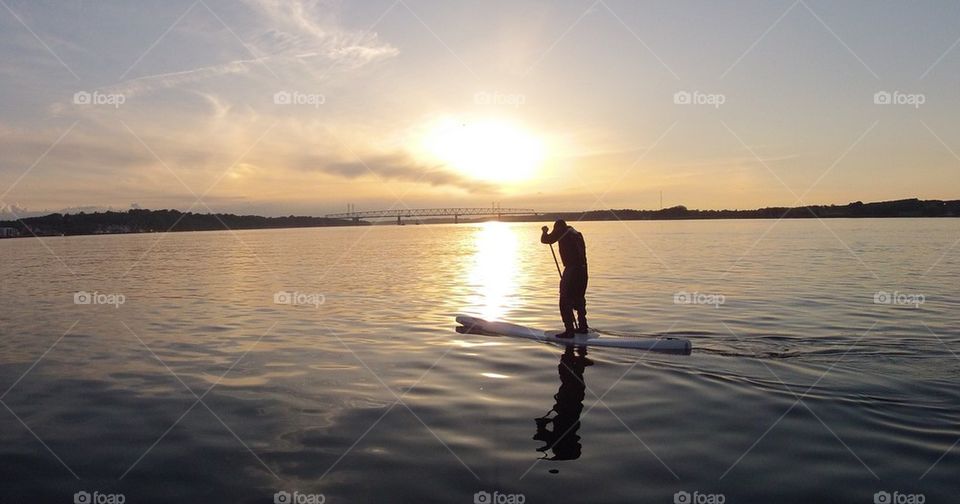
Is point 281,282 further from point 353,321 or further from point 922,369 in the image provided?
point 922,369

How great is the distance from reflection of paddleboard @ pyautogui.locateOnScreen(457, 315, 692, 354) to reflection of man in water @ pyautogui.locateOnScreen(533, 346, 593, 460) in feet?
6.64

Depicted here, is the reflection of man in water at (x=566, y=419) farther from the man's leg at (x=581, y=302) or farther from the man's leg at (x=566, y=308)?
the man's leg at (x=581, y=302)

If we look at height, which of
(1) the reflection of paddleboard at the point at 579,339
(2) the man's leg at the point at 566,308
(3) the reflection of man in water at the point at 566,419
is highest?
(2) the man's leg at the point at 566,308

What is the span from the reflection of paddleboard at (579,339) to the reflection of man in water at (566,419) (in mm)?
2024

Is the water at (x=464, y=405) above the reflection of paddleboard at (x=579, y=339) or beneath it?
beneath

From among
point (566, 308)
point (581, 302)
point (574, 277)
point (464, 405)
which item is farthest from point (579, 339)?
point (464, 405)

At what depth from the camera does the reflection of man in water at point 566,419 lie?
801 cm

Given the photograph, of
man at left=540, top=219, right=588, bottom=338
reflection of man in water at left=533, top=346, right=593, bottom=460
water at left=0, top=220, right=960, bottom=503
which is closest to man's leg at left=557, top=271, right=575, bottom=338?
man at left=540, top=219, right=588, bottom=338

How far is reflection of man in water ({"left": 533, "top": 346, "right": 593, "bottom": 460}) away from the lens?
8.01 m

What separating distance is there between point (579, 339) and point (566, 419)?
20.4 ft

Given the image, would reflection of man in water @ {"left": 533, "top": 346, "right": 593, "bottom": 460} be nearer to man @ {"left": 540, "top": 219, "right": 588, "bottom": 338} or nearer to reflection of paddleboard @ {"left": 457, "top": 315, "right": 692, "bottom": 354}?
reflection of paddleboard @ {"left": 457, "top": 315, "right": 692, "bottom": 354}

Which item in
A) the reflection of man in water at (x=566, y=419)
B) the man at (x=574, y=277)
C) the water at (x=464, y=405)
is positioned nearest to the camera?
the water at (x=464, y=405)


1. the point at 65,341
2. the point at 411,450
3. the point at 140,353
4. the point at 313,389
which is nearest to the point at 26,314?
the point at 65,341

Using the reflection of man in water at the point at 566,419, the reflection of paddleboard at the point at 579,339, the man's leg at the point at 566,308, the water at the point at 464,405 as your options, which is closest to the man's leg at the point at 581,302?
the man's leg at the point at 566,308
